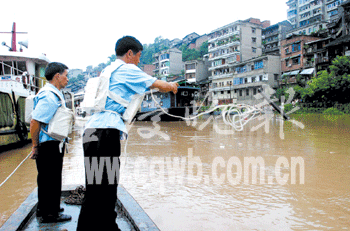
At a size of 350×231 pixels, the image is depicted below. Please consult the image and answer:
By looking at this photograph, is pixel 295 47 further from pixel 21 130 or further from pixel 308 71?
pixel 21 130

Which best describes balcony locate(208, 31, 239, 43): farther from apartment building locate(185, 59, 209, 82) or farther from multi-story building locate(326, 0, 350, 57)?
multi-story building locate(326, 0, 350, 57)

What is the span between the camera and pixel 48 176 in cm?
270

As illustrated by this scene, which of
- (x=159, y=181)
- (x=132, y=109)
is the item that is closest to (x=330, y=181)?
(x=159, y=181)

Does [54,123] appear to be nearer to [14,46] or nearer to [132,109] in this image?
[132,109]

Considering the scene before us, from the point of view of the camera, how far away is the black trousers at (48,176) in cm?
267

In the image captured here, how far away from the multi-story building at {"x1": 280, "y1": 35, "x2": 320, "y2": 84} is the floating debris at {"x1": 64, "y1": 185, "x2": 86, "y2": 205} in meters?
38.9

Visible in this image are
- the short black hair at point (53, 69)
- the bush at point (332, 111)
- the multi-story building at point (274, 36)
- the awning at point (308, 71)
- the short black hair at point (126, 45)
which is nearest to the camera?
the short black hair at point (126, 45)

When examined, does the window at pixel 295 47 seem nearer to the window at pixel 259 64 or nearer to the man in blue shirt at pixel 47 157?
the window at pixel 259 64

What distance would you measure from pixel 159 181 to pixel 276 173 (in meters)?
2.39

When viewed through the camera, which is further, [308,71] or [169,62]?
[169,62]

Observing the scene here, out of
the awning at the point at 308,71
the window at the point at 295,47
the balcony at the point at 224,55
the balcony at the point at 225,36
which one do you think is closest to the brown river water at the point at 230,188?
the awning at the point at 308,71

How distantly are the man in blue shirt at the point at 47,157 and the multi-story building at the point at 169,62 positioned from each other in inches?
2374

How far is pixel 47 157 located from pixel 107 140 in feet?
3.15

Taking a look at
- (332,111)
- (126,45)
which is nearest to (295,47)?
(332,111)
